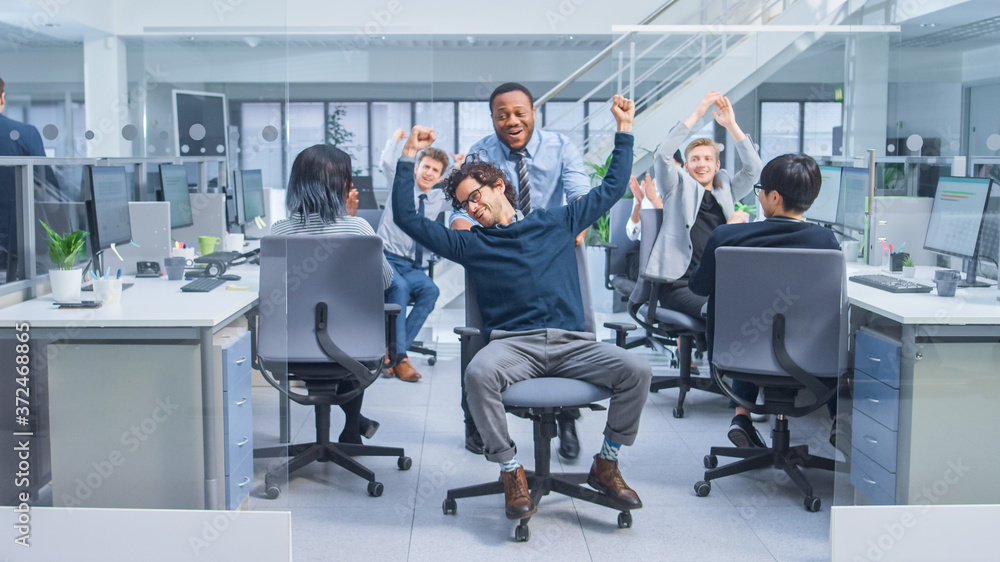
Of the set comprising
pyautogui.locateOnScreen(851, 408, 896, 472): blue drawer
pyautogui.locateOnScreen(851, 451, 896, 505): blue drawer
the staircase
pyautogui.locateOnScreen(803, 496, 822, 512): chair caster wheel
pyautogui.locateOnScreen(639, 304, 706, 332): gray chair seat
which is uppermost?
the staircase

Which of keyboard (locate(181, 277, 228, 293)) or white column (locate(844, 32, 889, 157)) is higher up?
white column (locate(844, 32, 889, 157))

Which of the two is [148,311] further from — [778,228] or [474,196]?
[778,228]

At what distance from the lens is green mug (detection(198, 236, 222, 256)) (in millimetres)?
3546

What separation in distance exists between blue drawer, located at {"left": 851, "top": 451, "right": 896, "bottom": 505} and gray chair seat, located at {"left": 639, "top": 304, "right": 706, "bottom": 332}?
4.17 feet

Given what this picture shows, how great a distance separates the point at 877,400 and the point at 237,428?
1917 mm

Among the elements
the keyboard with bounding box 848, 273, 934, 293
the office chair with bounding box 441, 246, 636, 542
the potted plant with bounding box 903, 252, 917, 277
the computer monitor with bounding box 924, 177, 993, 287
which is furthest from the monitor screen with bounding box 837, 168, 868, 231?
the office chair with bounding box 441, 246, 636, 542

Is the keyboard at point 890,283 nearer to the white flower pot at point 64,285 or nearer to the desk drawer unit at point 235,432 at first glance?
the desk drawer unit at point 235,432

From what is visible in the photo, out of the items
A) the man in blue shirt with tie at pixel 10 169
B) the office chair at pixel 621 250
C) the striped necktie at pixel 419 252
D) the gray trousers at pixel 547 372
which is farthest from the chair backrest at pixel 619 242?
the man in blue shirt with tie at pixel 10 169

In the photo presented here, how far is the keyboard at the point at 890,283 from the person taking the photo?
300 centimetres

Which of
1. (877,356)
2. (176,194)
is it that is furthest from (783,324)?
(176,194)

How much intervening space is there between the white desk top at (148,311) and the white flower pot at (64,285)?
0.04 meters

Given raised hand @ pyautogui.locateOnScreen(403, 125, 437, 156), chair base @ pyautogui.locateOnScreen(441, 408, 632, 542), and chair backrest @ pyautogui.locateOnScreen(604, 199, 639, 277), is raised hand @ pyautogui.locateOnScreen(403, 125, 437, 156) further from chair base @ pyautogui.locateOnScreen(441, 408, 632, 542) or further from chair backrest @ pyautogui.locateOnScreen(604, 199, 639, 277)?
chair backrest @ pyautogui.locateOnScreen(604, 199, 639, 277)

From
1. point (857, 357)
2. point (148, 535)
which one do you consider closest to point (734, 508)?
point (857, 357)

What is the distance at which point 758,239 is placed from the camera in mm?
3002
